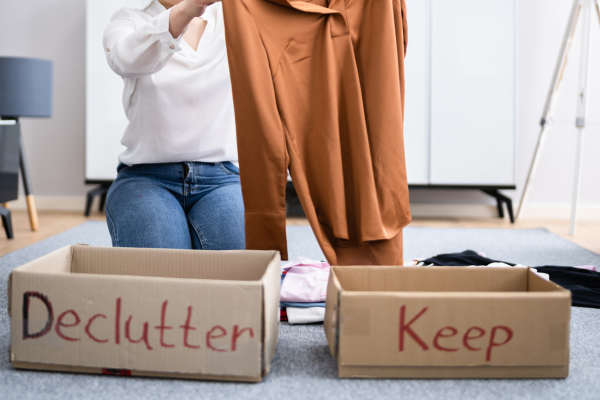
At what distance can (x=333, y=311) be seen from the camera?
824 millimetres

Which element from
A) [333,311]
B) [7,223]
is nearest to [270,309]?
[333,311]

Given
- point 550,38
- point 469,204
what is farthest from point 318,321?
point 550,38

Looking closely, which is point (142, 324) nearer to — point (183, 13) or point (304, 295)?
point (304, 295)

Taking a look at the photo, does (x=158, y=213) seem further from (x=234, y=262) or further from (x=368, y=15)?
(x=368, y=15)

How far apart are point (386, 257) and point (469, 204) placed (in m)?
2.23

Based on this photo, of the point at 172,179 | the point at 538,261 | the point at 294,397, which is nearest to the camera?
the point at 294,397

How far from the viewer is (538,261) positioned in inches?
74.0

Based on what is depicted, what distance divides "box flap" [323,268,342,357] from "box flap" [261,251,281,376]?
9 centimetres

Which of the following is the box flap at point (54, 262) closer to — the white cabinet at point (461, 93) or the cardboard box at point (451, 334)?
the cardboard box at point (451, 334)

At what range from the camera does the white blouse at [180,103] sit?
1271 mm

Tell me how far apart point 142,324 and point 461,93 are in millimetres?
2418

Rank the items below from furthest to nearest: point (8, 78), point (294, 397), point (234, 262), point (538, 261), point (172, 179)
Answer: point (8, 78), point (538, 261), point (172, 179), point (234, 262), point (294, 397)

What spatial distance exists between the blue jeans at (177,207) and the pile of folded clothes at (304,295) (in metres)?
0.16

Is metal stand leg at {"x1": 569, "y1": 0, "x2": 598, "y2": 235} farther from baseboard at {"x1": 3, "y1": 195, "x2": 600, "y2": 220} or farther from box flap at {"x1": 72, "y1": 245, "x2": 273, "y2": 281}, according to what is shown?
box flap at {"x1": 72, "y1": 245, "x2": 273, "y2": 281}
